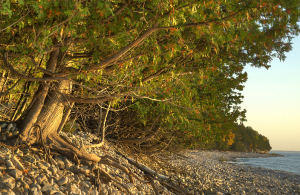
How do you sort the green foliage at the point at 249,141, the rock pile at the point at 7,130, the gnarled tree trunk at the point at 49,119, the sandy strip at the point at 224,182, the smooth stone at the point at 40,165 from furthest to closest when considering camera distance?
the green foliage at the point at 249,141 → the sandy strip at the point at 224,182 → the gnarled tree trunk at the point at 49,119 → the rock pile at the point at 7,130 → the smooth stone at the point at 40,165

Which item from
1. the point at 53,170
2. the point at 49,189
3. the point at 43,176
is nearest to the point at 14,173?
the point at 43,176

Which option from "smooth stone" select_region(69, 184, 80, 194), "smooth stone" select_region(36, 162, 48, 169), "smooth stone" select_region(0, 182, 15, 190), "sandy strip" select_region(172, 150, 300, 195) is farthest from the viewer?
"sandy strip" select_region(172, 150, 300, 195)

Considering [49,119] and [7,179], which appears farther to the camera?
[49,119]

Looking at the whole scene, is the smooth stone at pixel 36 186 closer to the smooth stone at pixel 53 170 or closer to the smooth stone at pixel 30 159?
the smooth stone at pixel 53 170

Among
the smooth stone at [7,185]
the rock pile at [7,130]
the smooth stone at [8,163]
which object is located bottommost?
the smooth stone at [7,185]

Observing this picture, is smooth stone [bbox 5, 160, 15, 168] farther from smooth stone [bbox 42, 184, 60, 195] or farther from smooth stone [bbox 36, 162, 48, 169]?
smooth stone [bbox 42, 184, 60, 195]

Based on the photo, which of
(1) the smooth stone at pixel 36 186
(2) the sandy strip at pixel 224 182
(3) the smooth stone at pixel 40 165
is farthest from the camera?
(2) the sandy strip at pixel 224 182

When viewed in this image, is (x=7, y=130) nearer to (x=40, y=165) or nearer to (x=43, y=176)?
(x=40, y=165)

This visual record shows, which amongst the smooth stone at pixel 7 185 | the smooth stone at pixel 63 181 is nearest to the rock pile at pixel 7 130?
the smooth stone at pixel 63 181

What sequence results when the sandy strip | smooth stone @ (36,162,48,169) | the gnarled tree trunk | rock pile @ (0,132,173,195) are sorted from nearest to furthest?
rock pile @ (0,132,173,195) → smooth stone @ (36,162,48,169) → the gnarled tree trunk → the sandy strip

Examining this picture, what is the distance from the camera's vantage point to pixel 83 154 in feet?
17.7

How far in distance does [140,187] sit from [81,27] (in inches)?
176

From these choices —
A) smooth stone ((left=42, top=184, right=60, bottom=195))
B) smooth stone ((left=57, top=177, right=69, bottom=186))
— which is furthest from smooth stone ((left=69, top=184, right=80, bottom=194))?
smooth stone ((left=42, top=184, right=60, bottom=195))

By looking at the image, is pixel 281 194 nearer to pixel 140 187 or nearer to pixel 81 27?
pixel 140 187
